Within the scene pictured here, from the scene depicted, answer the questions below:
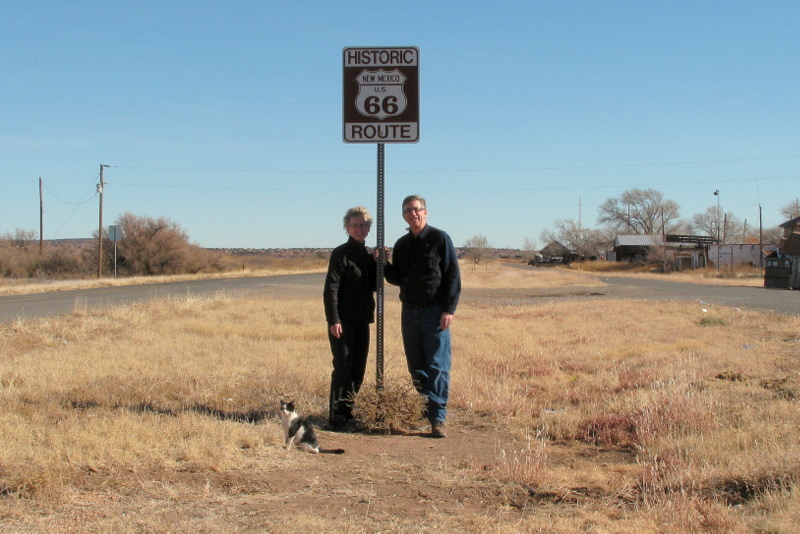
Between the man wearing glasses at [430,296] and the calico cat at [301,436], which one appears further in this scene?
the man wearing glasses at [430,296]

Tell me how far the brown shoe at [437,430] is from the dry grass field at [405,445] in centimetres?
9

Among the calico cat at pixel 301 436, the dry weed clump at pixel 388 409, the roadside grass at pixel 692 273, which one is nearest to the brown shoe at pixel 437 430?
the dry weed clump at pixel 388 409

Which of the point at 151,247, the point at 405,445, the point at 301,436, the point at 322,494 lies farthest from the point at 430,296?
the point at 151,247

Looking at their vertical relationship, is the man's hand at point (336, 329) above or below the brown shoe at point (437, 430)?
above

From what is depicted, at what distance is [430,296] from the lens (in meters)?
5.44

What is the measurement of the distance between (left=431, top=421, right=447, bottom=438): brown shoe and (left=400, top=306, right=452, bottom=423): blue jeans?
1.3 inches

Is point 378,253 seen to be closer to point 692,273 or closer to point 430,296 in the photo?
point 430,296

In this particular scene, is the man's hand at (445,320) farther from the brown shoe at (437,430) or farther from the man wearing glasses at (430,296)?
the brown shoe at (437,430)

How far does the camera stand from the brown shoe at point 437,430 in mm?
5465

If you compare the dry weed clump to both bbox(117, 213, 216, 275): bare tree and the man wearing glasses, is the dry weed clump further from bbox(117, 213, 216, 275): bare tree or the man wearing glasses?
bbox(117, 213, 216, 275): bare tree

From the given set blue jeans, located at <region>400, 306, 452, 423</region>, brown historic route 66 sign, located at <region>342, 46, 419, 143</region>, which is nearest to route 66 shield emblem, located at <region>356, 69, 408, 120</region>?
brown historic route 66 sign, located at <region>342, 46, 419, 143</region>

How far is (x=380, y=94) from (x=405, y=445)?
289 cm

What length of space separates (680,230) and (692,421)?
399 feet

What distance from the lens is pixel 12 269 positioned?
46.6 m
